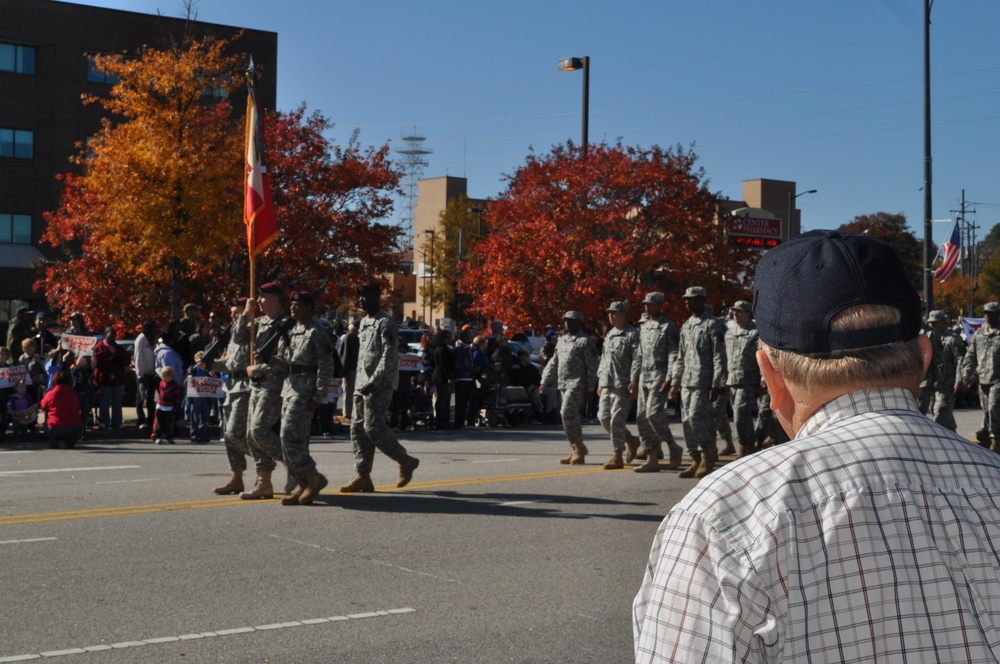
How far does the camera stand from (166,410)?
61.3 ft

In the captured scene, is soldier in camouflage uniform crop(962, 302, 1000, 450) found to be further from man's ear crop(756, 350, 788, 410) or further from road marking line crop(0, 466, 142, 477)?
man's ear crop(756, 350, 788, 410)

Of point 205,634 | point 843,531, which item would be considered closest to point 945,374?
point 205,634

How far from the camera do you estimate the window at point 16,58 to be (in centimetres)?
4678

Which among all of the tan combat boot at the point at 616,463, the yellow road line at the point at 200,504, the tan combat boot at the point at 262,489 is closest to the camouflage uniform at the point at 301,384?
the tan combat boot at the point at 262,489

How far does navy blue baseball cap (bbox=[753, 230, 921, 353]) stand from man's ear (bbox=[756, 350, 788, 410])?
0.14 ft

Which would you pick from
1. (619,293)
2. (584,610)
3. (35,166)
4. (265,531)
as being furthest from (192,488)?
(35,166)

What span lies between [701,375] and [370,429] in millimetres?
4184

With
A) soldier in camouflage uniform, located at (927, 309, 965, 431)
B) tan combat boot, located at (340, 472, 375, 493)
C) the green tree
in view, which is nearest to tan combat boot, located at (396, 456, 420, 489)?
tan combat boot, located at (340, 472, 375, 493)

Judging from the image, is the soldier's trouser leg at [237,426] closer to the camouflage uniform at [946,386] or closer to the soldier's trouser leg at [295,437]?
the soldier's trouser leg at [295,437]

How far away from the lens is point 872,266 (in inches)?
79.2

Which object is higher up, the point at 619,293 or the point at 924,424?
the point at 619,293

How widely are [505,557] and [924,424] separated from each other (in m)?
7.14

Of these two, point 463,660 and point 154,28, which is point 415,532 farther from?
point 154,28

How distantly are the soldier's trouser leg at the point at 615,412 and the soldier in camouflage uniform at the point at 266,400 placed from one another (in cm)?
485
